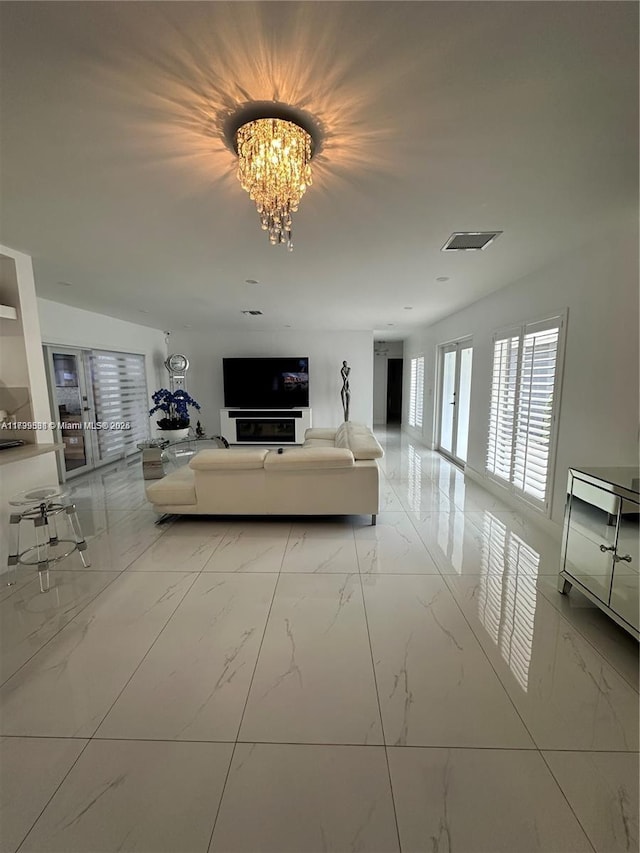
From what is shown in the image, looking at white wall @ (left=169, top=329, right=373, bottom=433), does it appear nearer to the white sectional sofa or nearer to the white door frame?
the white door frame

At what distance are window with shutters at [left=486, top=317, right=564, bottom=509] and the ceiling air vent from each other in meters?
1.02

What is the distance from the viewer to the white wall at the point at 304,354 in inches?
287

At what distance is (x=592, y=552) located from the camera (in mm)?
1983

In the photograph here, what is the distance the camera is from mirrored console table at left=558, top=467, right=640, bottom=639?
174 cm

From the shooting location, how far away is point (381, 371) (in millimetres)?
10156

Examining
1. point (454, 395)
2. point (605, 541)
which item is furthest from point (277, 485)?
point (454, 395)

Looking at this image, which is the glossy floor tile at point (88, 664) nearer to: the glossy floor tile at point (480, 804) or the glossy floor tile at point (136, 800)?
the glossy floor tile at point (136, 800)

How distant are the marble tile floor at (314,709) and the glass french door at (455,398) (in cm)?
292

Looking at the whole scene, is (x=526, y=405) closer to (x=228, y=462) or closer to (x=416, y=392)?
(x=228, y=462)

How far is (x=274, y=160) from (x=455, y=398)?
193 inches

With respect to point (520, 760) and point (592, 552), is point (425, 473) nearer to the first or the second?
point (592, 552)

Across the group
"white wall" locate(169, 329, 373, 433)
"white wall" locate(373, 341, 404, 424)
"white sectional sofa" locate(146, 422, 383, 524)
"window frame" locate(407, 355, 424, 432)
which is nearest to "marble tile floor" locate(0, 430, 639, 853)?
"white sectional sofa" locate(146, 422, 383, 524)

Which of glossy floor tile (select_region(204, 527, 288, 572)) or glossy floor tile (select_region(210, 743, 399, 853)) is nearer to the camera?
glossy floor tile (select_region(210, 743, 399, 853))

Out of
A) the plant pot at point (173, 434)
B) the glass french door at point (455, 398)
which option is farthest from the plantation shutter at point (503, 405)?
the plant pot at point (173, 434)
